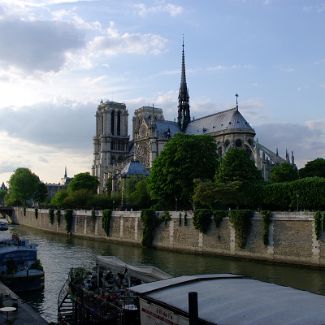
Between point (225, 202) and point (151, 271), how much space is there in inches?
1194

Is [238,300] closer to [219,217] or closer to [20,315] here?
[20,315]

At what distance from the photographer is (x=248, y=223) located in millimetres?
42812

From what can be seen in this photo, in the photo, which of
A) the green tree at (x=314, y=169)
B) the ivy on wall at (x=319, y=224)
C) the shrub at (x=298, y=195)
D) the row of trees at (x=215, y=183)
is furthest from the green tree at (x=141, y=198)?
the ivy on wall at (x=319, y=224)

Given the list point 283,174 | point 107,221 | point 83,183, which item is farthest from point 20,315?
point 83,183

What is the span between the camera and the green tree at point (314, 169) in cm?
7575

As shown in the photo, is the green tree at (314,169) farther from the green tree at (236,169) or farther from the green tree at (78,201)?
the green tree at (78,201)

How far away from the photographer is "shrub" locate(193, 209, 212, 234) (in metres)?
47.1

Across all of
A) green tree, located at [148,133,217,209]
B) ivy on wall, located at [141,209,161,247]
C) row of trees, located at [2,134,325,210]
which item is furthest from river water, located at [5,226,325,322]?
green tree, located at [148,133,217,209]

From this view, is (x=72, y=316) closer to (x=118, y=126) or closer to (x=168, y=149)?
(x=168, y=149)

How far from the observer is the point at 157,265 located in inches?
1564

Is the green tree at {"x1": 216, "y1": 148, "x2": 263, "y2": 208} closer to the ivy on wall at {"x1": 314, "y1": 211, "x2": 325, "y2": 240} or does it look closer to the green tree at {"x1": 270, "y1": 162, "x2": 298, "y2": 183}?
the green tree at {"x1": 270, "y1": 162, "x2": 298, "y2": 183}

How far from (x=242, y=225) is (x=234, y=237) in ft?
4.78

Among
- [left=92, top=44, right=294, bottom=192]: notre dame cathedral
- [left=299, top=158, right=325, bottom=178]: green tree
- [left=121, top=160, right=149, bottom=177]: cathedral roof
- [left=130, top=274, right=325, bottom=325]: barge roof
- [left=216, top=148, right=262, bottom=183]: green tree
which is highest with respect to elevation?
[left=92, top=44, right=294, bottom=192]: notre dame cathedral

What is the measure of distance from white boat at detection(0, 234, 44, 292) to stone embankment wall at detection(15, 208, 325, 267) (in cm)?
1807
